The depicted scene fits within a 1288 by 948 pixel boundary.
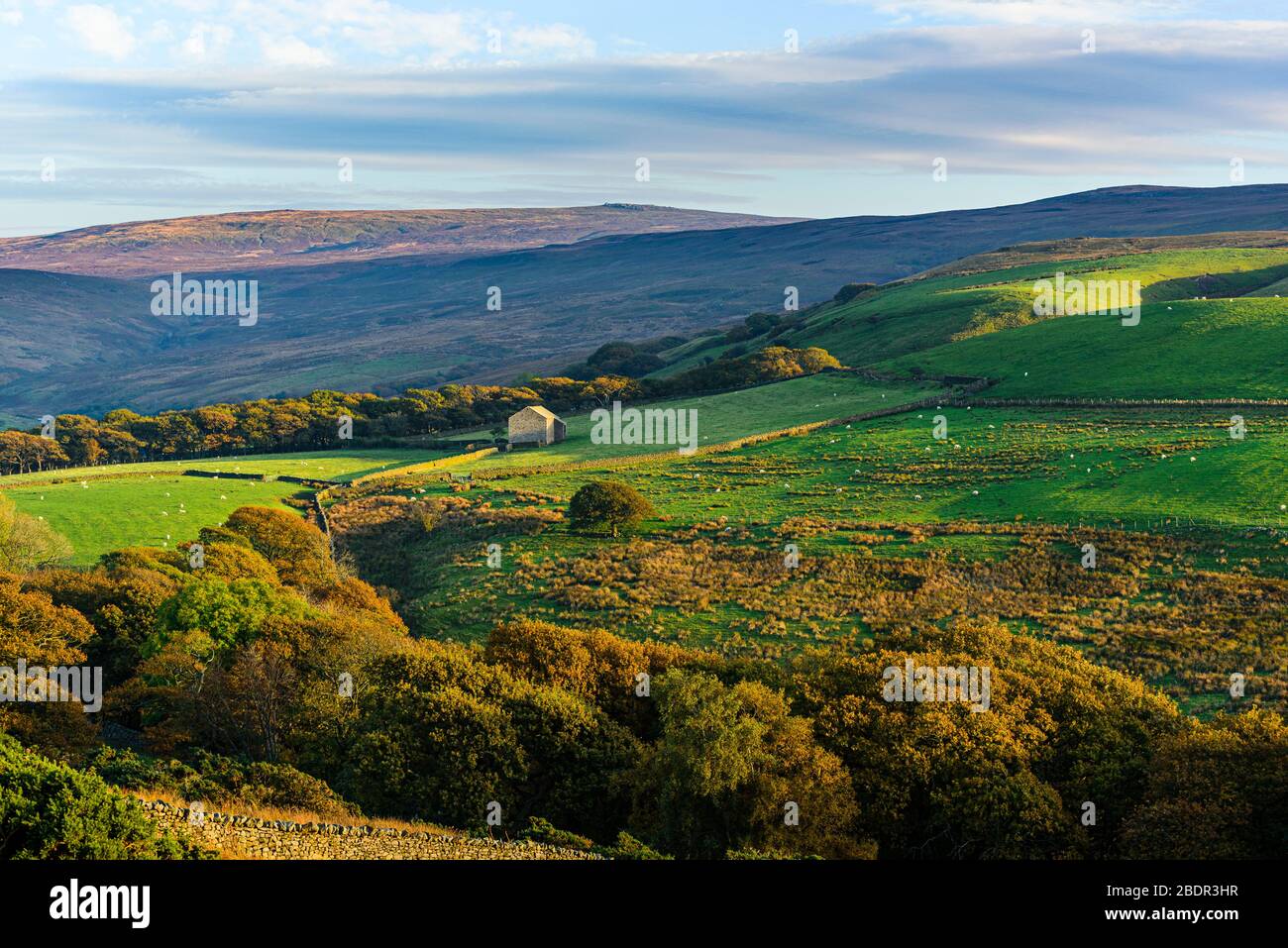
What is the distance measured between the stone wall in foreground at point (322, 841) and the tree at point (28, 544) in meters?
39.5

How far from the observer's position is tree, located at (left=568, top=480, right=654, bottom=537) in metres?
69.2

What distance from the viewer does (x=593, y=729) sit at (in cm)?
3538

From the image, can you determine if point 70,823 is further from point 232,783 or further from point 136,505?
point 136,505

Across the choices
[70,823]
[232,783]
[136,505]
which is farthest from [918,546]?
[136,505]

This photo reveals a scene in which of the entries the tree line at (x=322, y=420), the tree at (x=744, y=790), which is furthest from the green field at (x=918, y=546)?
the tree line at (x=322, y=420)

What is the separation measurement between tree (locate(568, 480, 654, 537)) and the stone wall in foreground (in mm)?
41815

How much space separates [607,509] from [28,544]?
30.8m

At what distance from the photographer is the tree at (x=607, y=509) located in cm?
6919

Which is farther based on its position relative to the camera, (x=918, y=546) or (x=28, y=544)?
(x=28, y=544)

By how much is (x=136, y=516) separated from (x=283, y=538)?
1332cm

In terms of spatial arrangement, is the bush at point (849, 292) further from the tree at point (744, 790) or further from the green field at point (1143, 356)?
the tree at point (744, 790)

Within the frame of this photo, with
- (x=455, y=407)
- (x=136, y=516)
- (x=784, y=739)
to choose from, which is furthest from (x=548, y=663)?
(x=455, y=407)

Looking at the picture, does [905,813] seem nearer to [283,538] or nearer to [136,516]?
[283,538]

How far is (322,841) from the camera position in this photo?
25.7m
